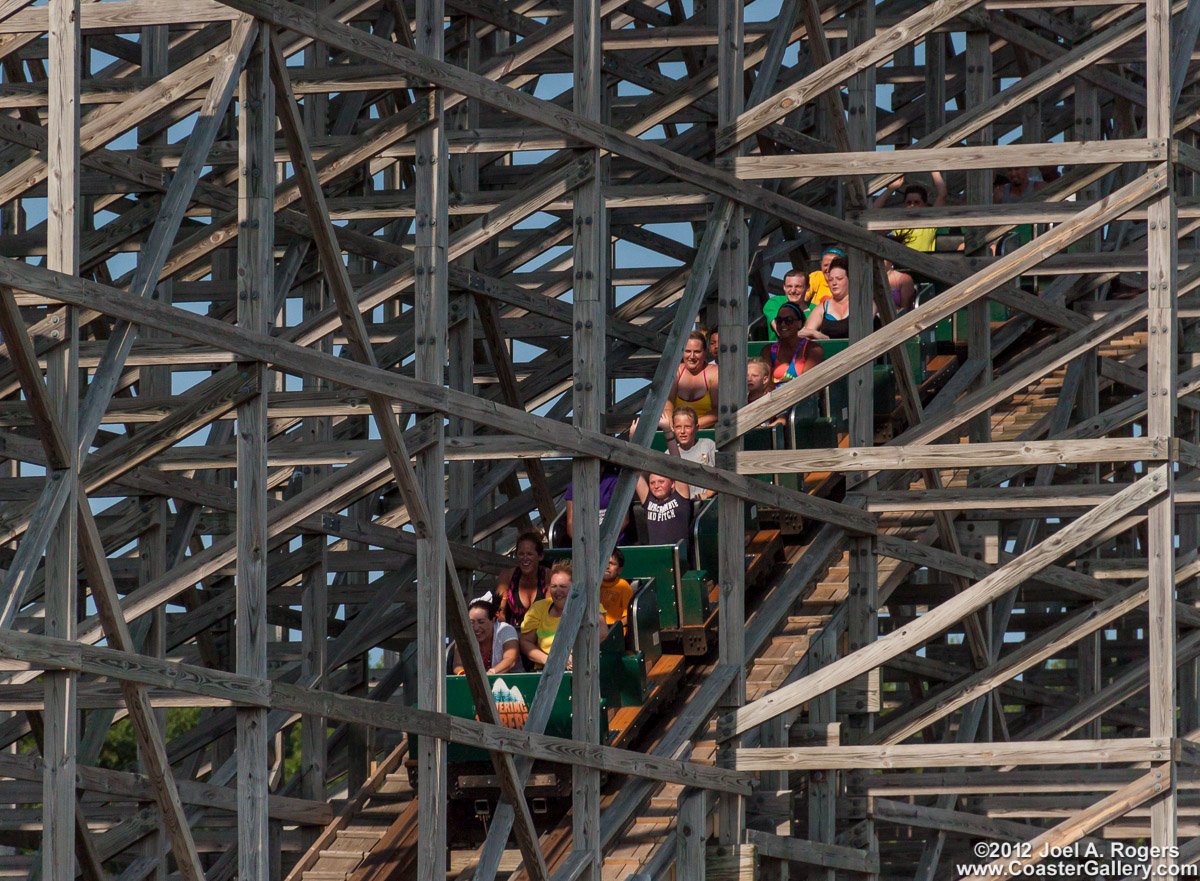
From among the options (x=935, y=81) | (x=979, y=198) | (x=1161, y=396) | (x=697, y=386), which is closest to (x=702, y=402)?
(x=697, y=386)

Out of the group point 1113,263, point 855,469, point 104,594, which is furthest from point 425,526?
point 1113,263

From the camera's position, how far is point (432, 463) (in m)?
12.7

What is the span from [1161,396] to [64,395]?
7492 mm

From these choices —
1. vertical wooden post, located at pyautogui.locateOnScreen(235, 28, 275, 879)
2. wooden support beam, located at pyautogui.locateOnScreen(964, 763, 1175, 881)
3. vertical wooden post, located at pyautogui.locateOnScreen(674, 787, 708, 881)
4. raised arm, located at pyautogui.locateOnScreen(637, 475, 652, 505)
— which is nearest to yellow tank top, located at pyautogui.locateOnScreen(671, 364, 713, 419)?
raised arm, located at pyautogui.locateOnScreen(637, 475, 652, 505)

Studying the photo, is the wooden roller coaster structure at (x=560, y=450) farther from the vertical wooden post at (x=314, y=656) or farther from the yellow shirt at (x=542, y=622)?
the yellow shirt at (x=542, y=622)

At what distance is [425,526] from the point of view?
40.9 ft

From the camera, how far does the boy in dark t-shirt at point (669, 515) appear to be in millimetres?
16125

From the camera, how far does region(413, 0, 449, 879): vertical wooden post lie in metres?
12.3

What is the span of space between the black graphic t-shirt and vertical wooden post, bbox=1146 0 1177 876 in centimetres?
332

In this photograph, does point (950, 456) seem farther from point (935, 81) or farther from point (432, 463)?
point (935, 81)

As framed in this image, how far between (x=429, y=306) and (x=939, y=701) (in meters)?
4.82

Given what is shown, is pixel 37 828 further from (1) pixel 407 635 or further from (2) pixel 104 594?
(2) pixel 104 594

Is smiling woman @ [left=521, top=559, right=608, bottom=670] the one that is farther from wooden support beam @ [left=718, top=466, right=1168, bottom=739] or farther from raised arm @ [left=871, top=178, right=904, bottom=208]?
raised arm @ [left=871, top=178, right=904, bottom=208]

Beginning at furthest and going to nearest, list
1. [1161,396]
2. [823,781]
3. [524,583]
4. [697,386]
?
[697,386] → [524,583] → [823,781] → [1161,396]
